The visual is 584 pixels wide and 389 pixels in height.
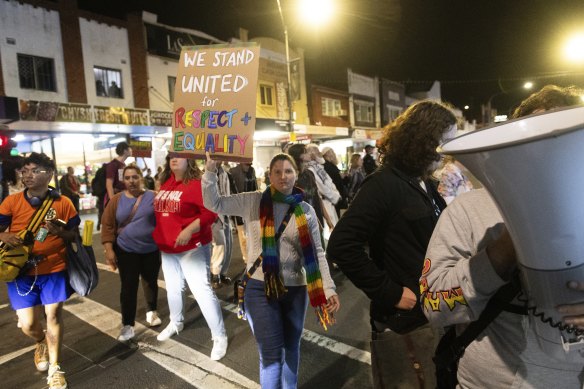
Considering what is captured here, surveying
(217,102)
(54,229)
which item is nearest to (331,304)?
(217,102)

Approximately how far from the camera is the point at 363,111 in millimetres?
36062

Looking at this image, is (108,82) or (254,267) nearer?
(254,267)

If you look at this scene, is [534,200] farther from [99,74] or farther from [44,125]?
[99,74]

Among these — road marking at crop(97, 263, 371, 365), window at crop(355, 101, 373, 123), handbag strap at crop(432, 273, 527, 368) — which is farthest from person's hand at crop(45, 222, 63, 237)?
window at crop(355, 101, 373, 123)

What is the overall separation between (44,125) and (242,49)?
14313 mm

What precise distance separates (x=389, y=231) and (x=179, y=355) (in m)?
3.06

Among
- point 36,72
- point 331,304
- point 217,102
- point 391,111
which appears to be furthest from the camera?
point 391,111

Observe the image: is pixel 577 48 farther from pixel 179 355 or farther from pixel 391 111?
pixel 391 111

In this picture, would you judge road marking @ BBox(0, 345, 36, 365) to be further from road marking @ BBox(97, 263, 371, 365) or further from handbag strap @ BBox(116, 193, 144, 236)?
road marking @ BBox(97, 263, 371, 365)

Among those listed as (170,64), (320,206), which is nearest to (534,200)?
(320,206)

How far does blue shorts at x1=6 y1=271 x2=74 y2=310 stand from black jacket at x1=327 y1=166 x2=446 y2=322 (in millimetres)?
2989

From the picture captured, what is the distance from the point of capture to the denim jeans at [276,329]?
280cm

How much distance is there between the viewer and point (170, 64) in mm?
20219

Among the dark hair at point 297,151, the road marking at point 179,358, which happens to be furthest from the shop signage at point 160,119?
the dark hair at point 297,151
